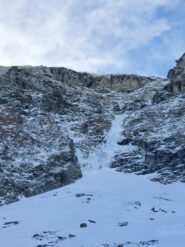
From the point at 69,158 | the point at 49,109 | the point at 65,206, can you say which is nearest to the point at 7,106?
the point at 49,109

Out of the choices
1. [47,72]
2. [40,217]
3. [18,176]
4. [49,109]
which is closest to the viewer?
[40,217]

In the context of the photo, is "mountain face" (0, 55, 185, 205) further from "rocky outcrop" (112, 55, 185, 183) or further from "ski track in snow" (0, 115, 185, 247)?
"ski track in snow" (0, 115, 185, 247)

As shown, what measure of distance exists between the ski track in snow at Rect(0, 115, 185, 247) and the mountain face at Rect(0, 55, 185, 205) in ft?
6.94

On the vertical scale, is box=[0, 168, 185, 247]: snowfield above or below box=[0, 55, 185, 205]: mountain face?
below

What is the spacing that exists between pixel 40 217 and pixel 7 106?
23.2 metres

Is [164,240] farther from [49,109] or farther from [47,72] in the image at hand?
[47,72]

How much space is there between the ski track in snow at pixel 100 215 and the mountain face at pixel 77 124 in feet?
6.94

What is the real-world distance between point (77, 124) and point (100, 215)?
77.7 feet

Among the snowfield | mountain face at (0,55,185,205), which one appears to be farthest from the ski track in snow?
mountain face at (0,55,185,205)

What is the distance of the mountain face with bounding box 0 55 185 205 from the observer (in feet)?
153

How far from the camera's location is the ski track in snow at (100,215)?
31.4 metres

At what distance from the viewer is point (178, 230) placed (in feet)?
105

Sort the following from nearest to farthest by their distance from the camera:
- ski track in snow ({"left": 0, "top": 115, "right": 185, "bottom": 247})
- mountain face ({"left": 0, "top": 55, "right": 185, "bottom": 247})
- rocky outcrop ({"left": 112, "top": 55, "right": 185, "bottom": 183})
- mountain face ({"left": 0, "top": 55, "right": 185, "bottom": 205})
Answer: ski track in snow ({"left": 0, "top": 115, "right": 185, "bottom": 247}) < mountain face ({"left": 0, "top": 55, "right": 185, "bottom": 247}) < mountain face ({"left": 0, "top": 55, "right": 185, "bottom": 205}) < rocky outcrop ({"left": 112, "top": 55, "right": 185, "bottom": 183})

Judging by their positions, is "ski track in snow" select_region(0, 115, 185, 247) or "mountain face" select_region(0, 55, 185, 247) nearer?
"ski track in snow" select_region(0, 115, 185, 247)
